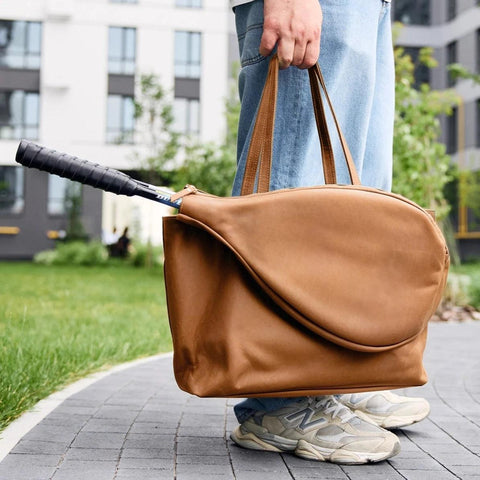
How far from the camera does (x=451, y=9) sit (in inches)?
1323

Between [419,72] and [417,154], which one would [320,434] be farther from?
[419,72]

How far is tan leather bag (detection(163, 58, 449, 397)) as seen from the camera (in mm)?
2018

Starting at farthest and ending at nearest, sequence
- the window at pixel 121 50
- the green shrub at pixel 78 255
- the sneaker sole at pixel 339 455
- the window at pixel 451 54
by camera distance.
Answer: the window at pixel 451 54 → the window at pixel 121 50 → the green shrub at pixel 78 255 → the sneaker sole at pixel 339 455

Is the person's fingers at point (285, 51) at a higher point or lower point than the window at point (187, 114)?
lower

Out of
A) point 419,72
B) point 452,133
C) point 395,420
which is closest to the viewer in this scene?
point 395,420

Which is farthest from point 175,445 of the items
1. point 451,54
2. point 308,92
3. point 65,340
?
point 451,54

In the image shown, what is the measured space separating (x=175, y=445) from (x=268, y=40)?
1.31 m

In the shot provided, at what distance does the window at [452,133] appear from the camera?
105ft

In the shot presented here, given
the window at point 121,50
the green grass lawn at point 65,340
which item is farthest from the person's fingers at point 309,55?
the window at point 121,50

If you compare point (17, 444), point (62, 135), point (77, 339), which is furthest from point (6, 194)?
point (17, 444)

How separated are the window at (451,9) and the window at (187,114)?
1181 cm

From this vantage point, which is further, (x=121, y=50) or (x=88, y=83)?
(x=121, y=50)

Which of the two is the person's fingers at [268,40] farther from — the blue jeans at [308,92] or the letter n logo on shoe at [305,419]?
the letter n logo on shoe at [305,419]

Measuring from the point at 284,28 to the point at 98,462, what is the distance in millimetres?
1398
